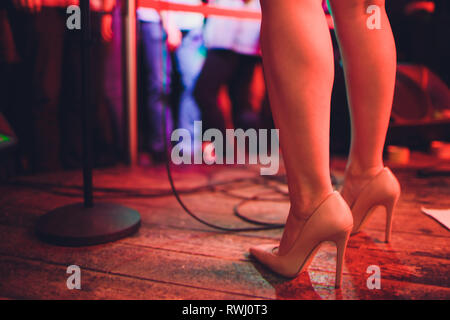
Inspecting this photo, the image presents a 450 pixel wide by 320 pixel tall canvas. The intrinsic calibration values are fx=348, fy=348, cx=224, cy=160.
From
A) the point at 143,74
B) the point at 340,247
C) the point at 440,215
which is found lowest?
the point at 440,215

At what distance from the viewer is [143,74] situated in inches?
73.9

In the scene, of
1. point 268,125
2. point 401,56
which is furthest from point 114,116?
point 401,56

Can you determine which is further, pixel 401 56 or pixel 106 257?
pixel 401 56

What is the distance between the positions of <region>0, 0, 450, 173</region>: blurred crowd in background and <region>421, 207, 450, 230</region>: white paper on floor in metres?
0.94

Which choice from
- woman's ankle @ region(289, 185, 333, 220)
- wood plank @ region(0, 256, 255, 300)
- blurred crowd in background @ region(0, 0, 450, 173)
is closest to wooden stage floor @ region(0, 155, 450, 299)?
wood plank @ region(0, 256, 255, 300)

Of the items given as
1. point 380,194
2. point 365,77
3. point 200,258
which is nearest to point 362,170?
point 380,194

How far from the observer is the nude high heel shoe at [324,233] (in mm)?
630

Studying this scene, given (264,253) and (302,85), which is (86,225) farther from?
(302,85)

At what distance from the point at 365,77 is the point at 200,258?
0.57m

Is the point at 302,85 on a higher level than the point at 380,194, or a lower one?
higher

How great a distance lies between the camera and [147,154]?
1906 millimetres

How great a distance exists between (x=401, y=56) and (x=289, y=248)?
262 cm

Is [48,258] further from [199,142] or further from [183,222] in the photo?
[199,142]

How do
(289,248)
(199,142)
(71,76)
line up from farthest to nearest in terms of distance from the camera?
(199,142) → (71,76) → (289,248)
